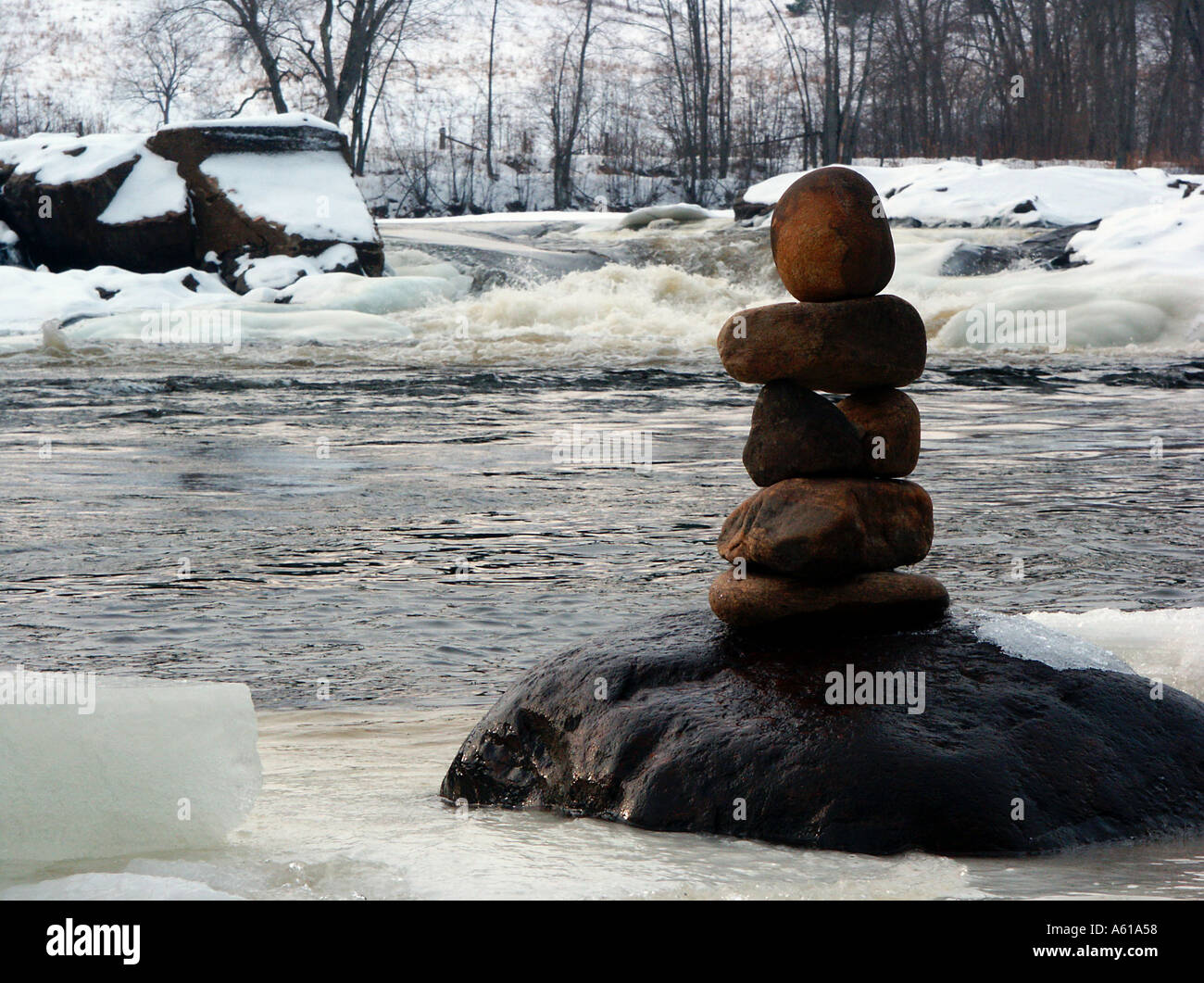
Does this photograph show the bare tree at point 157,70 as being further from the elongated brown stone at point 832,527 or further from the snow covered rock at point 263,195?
the elongated brown stone at point 832,527

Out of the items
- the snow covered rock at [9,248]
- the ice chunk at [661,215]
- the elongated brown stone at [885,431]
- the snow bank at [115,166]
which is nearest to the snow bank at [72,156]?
the snow bank at [115,166]

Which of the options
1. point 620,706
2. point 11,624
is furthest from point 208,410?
point 620,706

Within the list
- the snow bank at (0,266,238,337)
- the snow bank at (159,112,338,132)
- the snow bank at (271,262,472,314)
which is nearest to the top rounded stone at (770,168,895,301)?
the snow bank at (271,262,472,314)

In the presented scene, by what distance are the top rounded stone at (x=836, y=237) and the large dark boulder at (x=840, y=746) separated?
0.86 metres

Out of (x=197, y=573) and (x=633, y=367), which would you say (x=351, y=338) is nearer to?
(x=633, y=367)

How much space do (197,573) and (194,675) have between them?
1566 mm

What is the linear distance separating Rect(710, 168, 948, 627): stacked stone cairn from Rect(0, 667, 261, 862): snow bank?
128 centimetres

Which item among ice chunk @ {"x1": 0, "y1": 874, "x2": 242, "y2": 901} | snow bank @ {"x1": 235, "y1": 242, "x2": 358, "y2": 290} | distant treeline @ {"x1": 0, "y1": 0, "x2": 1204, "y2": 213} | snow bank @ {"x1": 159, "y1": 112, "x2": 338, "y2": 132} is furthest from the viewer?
distant treeline @ {"x1": 0, "y1": 0, "x2": 1204, "y2": 213}

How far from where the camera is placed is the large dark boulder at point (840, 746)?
2783mm

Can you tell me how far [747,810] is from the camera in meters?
2.86

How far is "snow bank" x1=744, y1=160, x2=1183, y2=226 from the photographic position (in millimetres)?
22734

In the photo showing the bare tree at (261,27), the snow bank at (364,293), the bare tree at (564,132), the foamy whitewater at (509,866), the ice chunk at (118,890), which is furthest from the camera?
the bare tree at (564,132)

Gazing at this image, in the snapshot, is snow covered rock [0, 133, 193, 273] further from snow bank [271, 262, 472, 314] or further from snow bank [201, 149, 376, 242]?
snow bank [271, 262, 472, 314]

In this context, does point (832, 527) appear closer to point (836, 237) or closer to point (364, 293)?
point (836, 237)
